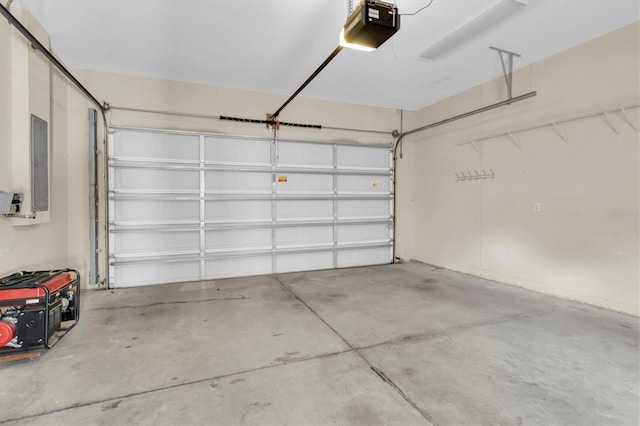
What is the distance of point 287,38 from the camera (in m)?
3.50

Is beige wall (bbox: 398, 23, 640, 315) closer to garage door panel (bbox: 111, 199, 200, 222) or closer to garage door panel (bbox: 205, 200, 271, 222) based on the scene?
garage door panel (bbox: 205, 200, 271, 222)

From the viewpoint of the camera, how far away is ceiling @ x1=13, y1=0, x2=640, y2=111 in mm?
2945

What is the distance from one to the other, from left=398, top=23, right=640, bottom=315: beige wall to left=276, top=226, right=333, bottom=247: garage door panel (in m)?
2.19

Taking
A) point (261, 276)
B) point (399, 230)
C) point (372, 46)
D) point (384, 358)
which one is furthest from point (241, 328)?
point (399, 230)

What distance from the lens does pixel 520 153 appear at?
4328 millimetres

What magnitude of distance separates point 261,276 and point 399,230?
2.93 meters

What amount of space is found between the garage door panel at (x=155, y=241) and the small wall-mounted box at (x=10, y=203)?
1.56 m

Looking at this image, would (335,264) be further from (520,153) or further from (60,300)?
(60,300)

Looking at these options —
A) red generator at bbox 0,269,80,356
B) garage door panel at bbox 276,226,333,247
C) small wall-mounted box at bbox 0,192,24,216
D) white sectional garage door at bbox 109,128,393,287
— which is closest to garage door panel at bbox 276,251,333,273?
white sectional garage door at bbox 109,128,393,287

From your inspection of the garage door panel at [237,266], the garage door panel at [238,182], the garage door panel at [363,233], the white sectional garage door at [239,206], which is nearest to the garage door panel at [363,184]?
the white sectional garage door at [239,206]

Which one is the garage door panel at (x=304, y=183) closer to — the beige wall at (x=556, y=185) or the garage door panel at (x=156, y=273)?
the garage door panel at (x=156, y=273)

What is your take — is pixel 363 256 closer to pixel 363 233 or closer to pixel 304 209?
pixel 363 233

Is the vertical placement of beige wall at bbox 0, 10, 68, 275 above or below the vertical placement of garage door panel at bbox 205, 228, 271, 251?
above

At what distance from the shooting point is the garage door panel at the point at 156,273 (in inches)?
175
